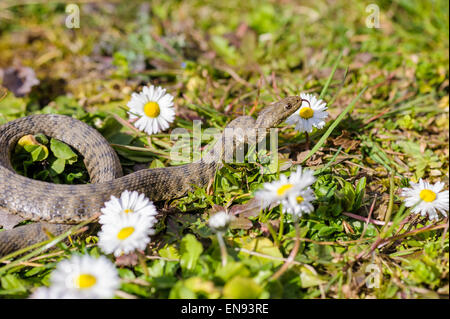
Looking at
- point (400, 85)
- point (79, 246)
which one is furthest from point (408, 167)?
point (79, 246)

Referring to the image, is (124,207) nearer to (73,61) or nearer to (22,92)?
(22,92)

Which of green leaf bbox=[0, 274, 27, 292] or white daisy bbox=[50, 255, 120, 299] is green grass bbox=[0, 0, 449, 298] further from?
white daisy bbox=[50, 255, 120, 299]

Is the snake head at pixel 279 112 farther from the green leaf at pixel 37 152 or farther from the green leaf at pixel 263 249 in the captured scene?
the green leaf at pixel 37 152

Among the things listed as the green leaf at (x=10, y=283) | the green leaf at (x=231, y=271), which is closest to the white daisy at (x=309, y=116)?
the green leaf at (x=231, y=271)

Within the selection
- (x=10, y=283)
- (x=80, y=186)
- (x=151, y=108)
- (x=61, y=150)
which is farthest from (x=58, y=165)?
(x=10, y=283)

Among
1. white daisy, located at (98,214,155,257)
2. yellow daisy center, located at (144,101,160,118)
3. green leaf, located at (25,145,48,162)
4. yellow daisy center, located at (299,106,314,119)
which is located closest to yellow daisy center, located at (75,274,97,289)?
white daisy, located at (98,214,155,257)

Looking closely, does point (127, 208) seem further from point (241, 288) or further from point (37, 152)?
point (37, 152)
